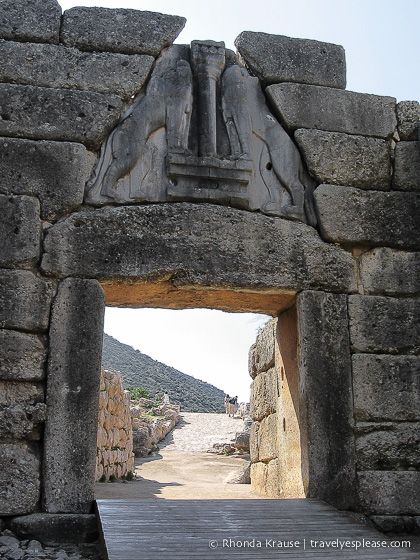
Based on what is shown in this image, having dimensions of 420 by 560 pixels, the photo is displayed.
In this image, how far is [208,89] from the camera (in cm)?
545

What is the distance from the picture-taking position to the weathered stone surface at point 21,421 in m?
4.34

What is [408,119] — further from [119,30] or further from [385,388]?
[119,30]

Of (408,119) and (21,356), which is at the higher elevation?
(408,119)

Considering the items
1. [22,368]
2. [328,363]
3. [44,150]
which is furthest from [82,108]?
[328,363]

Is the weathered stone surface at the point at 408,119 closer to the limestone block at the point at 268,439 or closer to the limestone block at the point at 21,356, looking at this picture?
the limestone block at the point at 268,439

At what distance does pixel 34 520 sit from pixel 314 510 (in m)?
1.79

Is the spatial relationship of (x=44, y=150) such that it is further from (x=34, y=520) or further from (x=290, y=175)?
(x=34, y=520)

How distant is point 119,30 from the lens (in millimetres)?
5395

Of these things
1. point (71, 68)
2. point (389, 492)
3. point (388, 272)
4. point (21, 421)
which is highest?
point (71, 68)

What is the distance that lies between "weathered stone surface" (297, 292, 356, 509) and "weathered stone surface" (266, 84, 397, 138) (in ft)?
4.94

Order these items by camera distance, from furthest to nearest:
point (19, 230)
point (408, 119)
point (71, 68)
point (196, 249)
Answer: point (408, 119) < point (71, 68) < point (196, 249) < point (19, 230)

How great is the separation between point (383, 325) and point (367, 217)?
89 centimetres

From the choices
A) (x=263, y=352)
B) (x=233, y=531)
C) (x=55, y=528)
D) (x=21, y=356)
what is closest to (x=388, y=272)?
(x=263, y=352)

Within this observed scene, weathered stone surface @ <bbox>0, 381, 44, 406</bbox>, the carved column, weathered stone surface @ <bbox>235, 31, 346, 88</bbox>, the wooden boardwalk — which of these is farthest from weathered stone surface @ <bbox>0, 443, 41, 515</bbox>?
weathered stone surface @ <bbox>235, 31, 346, 88</bbox>
